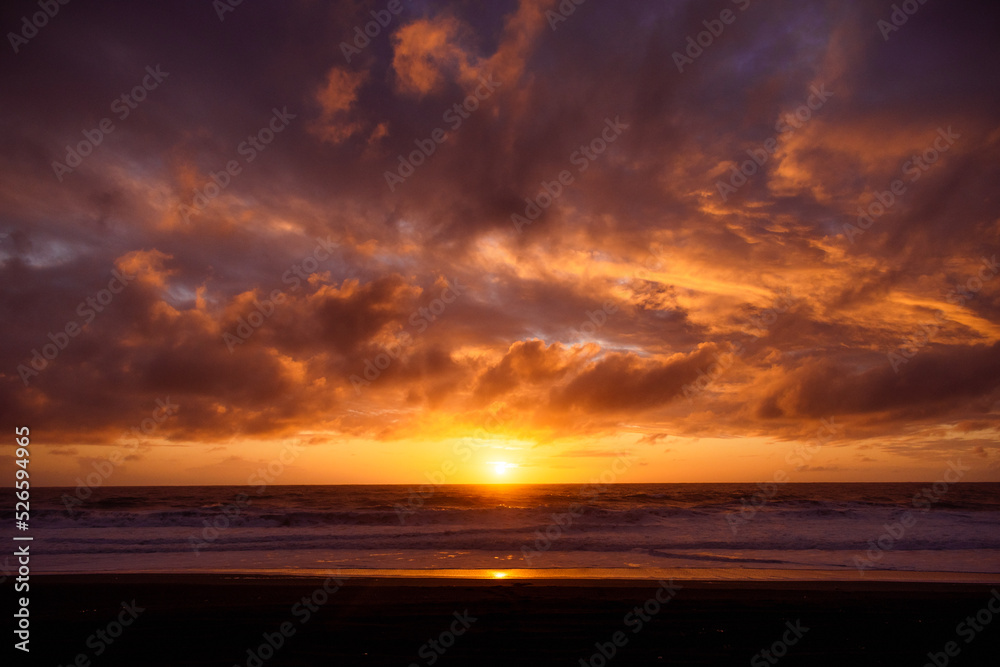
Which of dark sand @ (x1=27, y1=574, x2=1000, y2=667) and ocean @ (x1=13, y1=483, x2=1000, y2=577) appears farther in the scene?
ocean @ (x1=13, y1=483, x2=1000, y2=577)

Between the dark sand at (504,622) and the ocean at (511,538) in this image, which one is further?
the ocean at (511,538)

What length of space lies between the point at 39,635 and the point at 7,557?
47.6 ft

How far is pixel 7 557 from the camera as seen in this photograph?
1814 cm

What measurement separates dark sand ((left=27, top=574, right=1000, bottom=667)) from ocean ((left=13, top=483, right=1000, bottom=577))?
408 cm

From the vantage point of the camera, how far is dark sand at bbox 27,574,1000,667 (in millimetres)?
7336

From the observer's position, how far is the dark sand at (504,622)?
734 centimetres

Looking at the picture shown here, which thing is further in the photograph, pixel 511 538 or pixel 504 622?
pixel 511 538

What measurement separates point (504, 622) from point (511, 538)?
16402 millimetres

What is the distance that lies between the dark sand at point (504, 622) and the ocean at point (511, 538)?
4076mm

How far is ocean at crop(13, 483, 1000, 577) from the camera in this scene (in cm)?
1714

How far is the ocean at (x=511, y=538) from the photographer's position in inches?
675

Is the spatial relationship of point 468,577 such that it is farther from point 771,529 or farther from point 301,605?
point 771,529

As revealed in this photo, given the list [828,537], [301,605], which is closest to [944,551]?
[828,537]

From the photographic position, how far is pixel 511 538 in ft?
80.4
